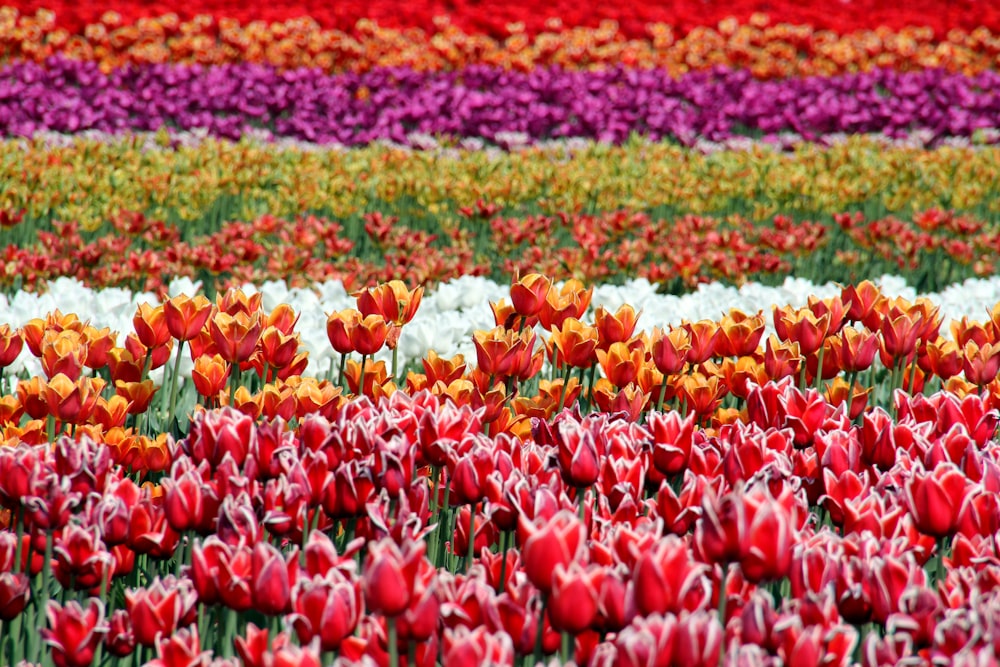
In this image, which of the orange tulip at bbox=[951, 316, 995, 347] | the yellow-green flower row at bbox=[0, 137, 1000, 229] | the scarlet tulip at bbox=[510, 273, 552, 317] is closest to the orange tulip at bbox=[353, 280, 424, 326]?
the scarlet tulip at bbox=[510, 273, 552, 317]

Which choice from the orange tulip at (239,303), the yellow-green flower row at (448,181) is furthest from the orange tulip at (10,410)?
the yellow-green flower row at (448,181)

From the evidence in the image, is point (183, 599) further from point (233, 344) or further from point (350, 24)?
point (350, 24)

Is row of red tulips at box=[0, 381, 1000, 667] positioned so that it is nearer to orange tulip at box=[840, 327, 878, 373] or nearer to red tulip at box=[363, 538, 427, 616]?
red tulip at box=[363, 538, 427, 616]

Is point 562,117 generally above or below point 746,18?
below

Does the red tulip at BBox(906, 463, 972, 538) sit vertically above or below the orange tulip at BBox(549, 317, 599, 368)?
above

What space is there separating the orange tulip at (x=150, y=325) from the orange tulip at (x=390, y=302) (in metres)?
0.47

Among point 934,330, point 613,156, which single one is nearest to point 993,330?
point 934,330

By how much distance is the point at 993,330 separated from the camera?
298 cm

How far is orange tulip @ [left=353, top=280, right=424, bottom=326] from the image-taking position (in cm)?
266

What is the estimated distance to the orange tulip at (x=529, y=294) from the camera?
2.69m

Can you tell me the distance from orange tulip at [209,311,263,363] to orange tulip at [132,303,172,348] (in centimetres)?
14

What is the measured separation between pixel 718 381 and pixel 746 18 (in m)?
15.9

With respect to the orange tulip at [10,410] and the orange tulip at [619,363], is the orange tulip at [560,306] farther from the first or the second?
the orange tulip at [10,410]

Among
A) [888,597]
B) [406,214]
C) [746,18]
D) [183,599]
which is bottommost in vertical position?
[406,214]
